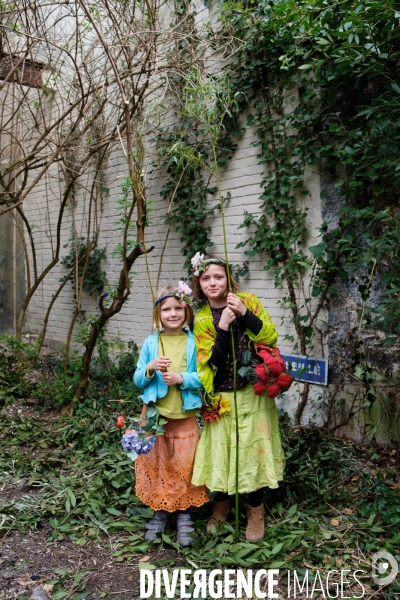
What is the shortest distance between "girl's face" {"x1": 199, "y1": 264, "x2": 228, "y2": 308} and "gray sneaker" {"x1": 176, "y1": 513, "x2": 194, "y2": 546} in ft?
3.96

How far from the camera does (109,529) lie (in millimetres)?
2812

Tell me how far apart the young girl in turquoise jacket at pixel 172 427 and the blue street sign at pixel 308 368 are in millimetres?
1391

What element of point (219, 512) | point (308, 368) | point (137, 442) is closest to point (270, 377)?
point (137, 442)

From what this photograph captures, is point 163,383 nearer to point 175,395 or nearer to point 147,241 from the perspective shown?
point 175,395

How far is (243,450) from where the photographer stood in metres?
2.54

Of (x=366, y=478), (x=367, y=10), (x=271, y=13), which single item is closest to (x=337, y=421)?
(x=366, y=478)

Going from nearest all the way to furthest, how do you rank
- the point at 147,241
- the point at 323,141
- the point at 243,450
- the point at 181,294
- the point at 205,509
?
the point at 243,450 < the point at 181,294 < the point at 205,509 < the point at 323,141 < the point at 147,241

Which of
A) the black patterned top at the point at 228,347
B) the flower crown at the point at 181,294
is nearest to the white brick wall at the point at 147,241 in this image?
the black patterned top at the point at 228,347

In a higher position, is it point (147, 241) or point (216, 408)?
point (147, 241)

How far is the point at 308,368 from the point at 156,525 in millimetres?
1763

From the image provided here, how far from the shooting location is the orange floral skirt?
269 cm

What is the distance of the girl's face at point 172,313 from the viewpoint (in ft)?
8.76

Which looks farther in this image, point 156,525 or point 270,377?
point 156,525

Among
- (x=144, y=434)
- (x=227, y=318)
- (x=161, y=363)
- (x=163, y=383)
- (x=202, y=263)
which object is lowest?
(x=144, y=434)
